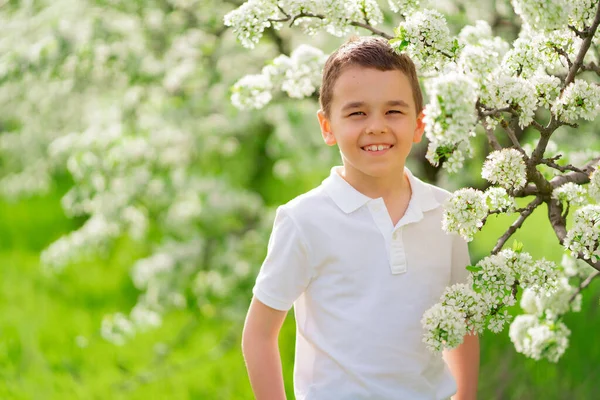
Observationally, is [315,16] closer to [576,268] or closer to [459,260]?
[459,260]

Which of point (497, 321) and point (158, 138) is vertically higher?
point (497, 321)

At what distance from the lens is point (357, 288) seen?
2.28 meters

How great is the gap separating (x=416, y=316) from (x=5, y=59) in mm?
3128

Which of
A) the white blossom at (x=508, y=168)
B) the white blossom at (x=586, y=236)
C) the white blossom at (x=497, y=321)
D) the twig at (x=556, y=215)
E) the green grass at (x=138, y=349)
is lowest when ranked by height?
the green grass at (x=138, y=349)

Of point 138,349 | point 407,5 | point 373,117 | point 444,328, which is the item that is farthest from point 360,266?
point 138,349

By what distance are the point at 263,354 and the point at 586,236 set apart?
3.20ft

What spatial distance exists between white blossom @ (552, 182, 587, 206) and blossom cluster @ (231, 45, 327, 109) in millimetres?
967

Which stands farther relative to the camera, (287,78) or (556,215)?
(287,78)

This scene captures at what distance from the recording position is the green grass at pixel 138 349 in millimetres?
4246

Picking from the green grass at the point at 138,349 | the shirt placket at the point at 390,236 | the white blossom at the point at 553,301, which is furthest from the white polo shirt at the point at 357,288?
the green grass at the point at 138,349

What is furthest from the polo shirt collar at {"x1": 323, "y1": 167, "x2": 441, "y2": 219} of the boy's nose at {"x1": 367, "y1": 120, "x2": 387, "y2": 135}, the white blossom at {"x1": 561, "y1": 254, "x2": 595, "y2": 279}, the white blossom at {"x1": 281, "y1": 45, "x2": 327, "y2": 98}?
the white blossom at {"x1": 561, "y1": 254, "x2": 595, "y2": 279}

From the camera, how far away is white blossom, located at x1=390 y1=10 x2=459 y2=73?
2027 millimetres

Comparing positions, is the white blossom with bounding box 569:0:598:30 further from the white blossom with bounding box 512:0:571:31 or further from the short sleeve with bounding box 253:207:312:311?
the short sleeve with bounding box 253:207:312:311

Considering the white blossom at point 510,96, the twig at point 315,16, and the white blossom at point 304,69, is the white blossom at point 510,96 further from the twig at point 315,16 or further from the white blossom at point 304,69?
the white blossom at point 304,69
